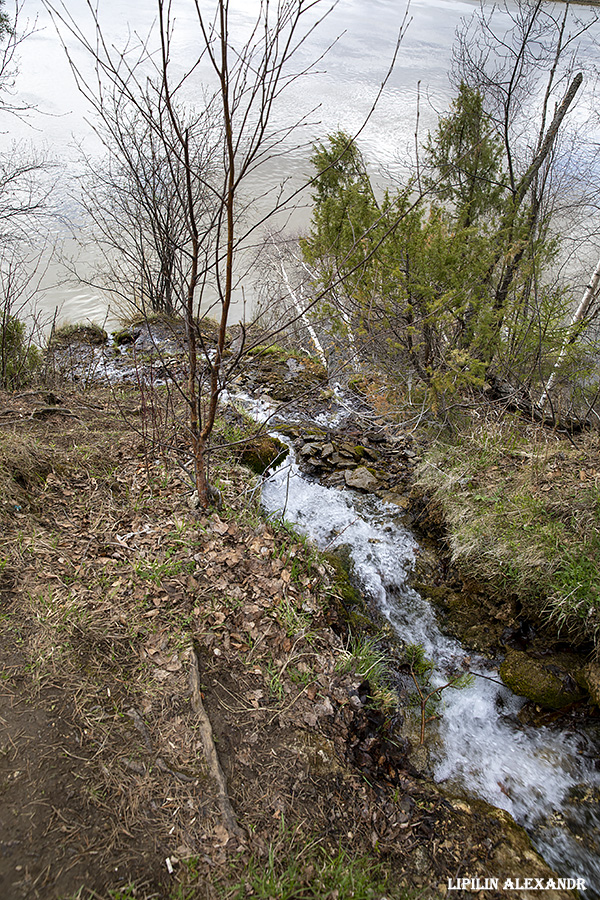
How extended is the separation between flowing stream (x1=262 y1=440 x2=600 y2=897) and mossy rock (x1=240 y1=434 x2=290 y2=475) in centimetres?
162

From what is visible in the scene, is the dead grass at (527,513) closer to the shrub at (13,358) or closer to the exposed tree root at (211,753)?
the exposed tree root at (211,753)

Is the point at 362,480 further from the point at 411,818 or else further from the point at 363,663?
the point at 411,818

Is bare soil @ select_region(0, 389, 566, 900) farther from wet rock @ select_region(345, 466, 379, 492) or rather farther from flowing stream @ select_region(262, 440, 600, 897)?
wet rock @ select_region(345, 466, 379, 492)

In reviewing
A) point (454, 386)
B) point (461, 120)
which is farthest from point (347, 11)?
point (454, 386)

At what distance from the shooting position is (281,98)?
24094 millimetres

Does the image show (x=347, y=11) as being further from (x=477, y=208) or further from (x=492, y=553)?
(x=492, y=553)

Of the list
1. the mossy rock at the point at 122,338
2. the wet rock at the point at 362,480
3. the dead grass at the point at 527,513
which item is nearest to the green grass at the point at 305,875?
the dead grass at the point at 527,513

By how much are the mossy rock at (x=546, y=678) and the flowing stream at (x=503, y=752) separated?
134 mm

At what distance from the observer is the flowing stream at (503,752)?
10.1ft

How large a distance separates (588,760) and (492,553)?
5.24ft

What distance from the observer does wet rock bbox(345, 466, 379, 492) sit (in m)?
6.26

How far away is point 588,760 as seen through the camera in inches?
136

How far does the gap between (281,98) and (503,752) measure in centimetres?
2829

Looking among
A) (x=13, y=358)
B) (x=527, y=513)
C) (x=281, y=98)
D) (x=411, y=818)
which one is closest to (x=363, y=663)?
(x=411, y=818)
